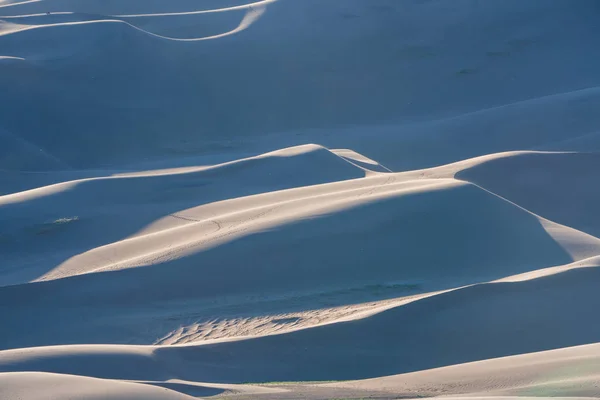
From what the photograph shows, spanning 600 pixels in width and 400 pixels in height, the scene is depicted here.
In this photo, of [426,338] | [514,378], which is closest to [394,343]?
[426,338]

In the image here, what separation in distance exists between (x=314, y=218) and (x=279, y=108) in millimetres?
9496

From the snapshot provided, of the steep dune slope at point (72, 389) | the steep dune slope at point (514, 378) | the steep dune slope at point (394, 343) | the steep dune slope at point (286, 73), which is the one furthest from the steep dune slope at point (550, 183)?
the steep dune slope at point (72, 389)

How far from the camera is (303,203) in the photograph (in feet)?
32.8

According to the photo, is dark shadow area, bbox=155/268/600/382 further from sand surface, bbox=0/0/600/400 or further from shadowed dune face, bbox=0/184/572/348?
shadowed dune face, bbox=0/184/572/348

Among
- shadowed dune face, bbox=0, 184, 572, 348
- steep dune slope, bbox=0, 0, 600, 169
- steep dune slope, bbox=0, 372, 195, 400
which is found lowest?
shadowed dune face, bbox=0, 184, 572, 348

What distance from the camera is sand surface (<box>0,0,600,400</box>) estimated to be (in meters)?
6.52

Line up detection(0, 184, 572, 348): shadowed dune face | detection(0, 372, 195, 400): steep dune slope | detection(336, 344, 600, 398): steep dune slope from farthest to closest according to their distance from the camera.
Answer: detection(0, 184, 572, 348): shadowed dune face, detection(336, 344, 600, 398): steep dune slope, detection(0, 372, 195, 400): steep dune slope

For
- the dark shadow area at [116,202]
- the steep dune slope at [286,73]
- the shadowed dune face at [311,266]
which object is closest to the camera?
the shadowed dune face at [311,266]

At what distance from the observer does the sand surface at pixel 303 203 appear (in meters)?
6.52

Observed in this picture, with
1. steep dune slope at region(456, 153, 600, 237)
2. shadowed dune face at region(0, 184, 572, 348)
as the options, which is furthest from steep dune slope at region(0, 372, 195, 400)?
steep dune slope at region(456, 153, 600, 237)

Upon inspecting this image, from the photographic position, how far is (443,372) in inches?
232

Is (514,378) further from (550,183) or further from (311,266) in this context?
(550,183)

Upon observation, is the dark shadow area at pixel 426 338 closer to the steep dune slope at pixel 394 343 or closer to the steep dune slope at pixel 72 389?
the steep dune slope at pixel 394 343

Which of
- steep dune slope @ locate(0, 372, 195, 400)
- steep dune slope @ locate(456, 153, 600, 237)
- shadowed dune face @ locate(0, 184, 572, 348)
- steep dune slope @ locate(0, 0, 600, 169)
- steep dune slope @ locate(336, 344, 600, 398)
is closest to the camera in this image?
steep dune slope @ locate(0, 372, 195, 400)
